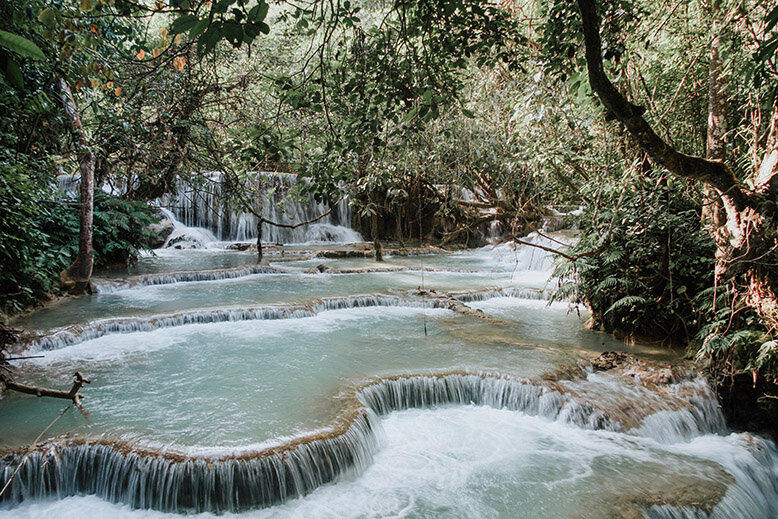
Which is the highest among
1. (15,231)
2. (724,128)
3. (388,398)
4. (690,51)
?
(690,51)

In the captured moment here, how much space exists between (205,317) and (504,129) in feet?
22.2

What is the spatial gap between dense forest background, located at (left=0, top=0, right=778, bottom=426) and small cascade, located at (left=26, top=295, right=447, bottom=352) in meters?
0.92

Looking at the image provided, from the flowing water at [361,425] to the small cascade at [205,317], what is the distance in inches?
1.2

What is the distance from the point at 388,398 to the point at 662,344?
14.3 ft

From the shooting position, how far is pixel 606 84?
9.82 feet

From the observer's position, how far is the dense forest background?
3.21 meters

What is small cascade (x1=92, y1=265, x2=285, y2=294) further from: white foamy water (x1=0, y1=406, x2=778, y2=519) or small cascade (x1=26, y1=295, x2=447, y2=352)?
white foamy water (x1=0, y1=406, x2=778, y2=519)

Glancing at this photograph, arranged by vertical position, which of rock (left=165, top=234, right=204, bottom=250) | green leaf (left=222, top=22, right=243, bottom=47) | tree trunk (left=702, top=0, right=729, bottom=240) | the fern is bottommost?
the fern

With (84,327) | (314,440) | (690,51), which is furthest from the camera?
(84,327)

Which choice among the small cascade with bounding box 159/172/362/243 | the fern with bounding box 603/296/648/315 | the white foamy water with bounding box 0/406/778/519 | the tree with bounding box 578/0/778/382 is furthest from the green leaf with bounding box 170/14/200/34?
the small cascade with bounding box 159/172/362/243

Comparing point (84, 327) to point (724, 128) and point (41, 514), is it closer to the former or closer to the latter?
point (41, 514)

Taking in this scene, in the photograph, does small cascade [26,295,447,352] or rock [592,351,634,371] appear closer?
rock [592,351,634,371]

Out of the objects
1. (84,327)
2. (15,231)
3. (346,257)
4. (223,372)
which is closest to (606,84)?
(223,372)

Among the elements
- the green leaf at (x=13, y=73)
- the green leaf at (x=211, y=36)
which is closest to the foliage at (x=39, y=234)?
the green leaf at (x=13, y=73)
